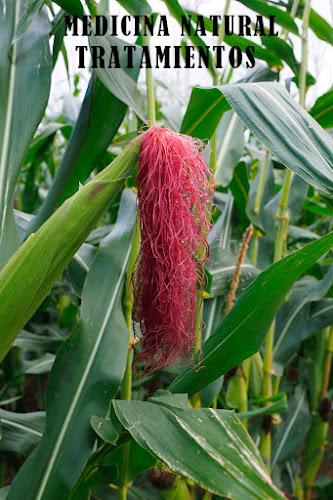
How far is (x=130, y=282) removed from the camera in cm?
59

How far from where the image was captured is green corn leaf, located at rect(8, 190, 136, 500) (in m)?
0.69

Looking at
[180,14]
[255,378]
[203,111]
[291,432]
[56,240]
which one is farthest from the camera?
[291,432]

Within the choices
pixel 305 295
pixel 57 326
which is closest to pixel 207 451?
pixel 305 295

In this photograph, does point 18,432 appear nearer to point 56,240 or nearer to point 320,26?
point 56,240

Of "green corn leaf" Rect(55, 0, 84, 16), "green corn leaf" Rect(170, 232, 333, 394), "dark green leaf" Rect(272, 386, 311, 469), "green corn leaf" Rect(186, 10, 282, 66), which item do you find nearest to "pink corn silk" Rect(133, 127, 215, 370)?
"green corn leaf" Rect(170, 232, 333, 394)

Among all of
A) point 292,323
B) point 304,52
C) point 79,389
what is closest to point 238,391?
point 292,323

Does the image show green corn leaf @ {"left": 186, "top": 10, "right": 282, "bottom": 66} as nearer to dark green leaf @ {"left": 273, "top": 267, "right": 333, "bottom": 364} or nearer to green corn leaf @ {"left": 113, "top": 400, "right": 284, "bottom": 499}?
dark green leaf @ {"left": 273, "top": 267, "right": 333, "bottom": 364}

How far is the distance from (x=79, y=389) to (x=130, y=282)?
206 millimetres

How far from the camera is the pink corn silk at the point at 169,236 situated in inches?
19.0

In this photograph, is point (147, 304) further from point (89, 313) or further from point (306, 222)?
point (306, 222)

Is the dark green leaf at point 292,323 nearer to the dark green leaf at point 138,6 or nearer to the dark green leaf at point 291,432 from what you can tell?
the dark green leaf at point 291,432

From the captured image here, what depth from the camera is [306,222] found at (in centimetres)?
181

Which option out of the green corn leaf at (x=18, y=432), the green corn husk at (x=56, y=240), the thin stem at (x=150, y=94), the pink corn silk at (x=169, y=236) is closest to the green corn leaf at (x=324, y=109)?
the thin stem at (x=150, y=94)

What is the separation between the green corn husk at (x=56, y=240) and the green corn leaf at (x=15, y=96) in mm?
229
